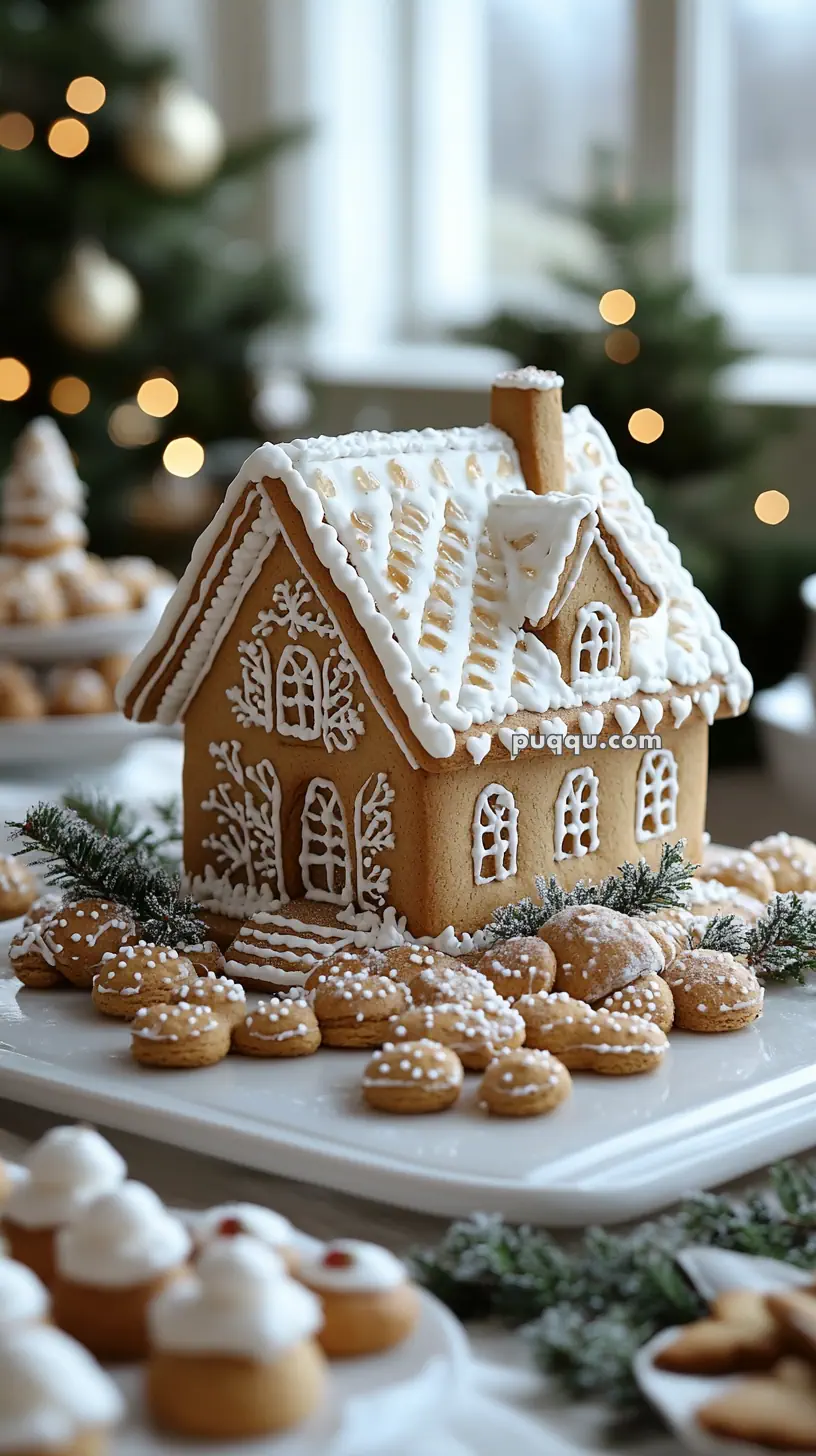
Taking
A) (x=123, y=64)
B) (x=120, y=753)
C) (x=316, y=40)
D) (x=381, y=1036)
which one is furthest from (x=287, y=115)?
(x=381, y=1036)

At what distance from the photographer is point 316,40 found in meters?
4.90

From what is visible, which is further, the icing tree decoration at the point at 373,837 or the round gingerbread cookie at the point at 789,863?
the round gingerbread cookie at the point at 789,863

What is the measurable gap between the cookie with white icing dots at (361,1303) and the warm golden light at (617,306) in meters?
2.91

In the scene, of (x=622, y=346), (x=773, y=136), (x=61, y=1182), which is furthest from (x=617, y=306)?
(x=61, y=1182)

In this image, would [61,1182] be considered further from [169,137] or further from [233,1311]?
[169,137]

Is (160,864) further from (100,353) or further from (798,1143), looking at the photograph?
(100,353)

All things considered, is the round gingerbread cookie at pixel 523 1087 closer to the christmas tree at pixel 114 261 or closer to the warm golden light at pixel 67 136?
the christmas tree at pixel 114 261

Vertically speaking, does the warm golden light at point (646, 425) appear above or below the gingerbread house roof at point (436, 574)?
above

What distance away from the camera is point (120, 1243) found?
99cm

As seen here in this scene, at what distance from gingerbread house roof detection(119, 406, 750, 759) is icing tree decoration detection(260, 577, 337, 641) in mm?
37

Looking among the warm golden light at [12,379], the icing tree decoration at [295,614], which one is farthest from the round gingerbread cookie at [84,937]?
the warm golden light at [12,379]

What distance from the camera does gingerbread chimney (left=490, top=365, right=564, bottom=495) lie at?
73.9 inches

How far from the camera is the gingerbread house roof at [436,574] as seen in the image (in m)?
1.70

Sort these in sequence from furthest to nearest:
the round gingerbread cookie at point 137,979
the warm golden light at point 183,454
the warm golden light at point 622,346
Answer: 1. the warm golden light at point 183,454
2. the warm golden light at point 622,346
3. the round gingerbread cookie at point 137,979
